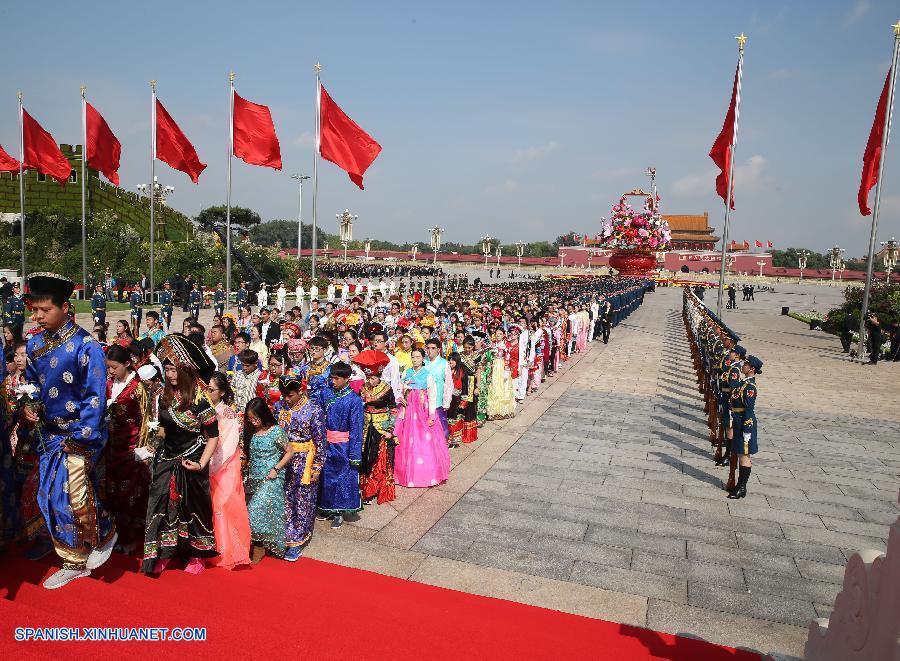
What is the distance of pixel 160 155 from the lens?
17.0 m

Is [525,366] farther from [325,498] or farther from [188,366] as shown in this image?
[188,366]

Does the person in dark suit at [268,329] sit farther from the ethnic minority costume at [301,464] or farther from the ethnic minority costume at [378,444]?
the ethnic minority costume at [301,464]

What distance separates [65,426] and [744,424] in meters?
6.14

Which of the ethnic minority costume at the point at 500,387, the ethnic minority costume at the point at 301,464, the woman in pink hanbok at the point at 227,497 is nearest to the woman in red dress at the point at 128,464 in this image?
the woman in pink hanbok at the point at 227,497

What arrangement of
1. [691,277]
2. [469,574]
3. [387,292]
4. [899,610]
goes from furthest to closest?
[691,277]
[387,292]
[469,574]
[899,610]

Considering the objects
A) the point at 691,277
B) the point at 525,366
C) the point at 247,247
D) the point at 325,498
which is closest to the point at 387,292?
the point at 247,247

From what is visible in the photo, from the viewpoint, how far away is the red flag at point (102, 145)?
61.1 feet

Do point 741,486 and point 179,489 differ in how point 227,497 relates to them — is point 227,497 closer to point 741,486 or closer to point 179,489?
point 179,489

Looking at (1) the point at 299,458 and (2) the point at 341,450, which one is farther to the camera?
(2) the point at 341,450

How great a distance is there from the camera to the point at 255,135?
50.2 ft

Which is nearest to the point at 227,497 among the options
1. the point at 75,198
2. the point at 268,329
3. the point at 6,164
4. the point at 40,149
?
the point at 268,329

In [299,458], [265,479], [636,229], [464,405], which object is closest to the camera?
[265,479]

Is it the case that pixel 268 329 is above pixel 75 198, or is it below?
below

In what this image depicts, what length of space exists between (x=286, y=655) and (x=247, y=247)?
33.1 metres
